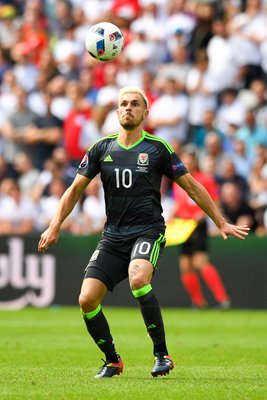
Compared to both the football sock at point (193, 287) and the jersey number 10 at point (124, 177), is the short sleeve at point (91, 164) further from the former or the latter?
the football sock at point (193, 287)

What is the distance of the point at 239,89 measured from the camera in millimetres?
20031

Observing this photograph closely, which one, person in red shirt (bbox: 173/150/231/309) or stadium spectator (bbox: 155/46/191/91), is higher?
stadium spectator (bbox: 155/46/191/91)

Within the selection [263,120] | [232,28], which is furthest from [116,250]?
[232,28]

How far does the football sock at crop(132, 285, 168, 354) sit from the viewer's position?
28.6 feet

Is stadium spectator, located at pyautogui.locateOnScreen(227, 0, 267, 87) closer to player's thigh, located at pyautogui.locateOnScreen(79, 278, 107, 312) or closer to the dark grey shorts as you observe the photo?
the dark grey shorts

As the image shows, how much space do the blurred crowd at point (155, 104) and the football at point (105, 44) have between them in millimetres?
8202

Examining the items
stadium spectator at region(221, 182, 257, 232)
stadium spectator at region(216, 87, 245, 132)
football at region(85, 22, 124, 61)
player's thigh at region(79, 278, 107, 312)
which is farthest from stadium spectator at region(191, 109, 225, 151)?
player's thigh at region(79, 278, 107, 312)

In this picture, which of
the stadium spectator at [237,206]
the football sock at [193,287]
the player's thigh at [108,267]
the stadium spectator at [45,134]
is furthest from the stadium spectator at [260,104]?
the player's thigh at [108,267]

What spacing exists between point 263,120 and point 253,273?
281cm

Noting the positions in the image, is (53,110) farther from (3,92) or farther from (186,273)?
(186,273)

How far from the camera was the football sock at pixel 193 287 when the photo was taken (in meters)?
18.3

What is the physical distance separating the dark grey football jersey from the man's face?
26 centimetres

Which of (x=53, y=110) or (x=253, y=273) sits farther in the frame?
(x=53, y=110)

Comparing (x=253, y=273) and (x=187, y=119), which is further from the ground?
(x=187, y=119)
